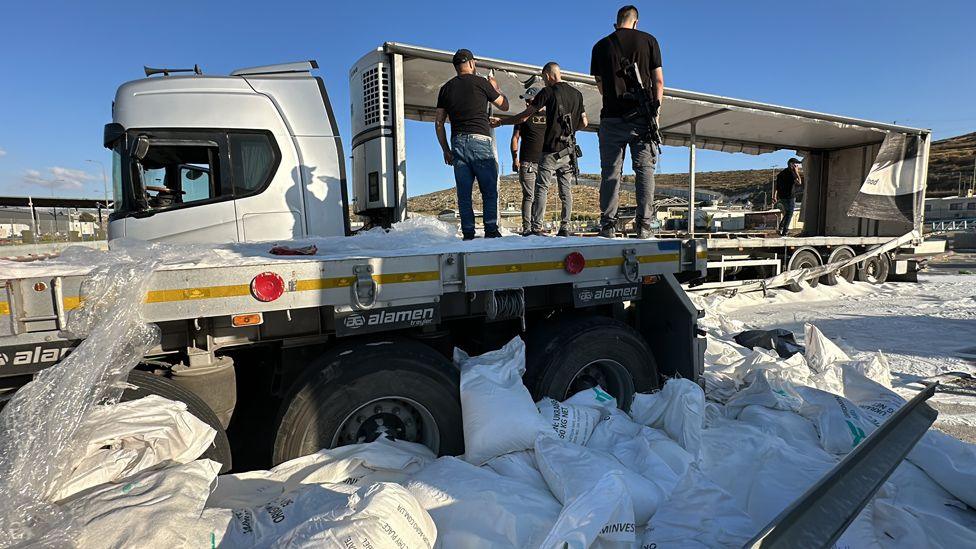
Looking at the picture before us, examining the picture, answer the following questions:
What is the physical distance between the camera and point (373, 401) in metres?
2.46

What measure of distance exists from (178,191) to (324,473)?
262cm

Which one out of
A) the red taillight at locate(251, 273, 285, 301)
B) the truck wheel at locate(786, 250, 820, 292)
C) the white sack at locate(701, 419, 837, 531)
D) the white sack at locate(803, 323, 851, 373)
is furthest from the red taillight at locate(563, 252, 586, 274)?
the truck wheel at locate(786, 250, 820, 292)

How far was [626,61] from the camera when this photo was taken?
398cm

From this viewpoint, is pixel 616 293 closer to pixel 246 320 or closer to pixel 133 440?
pixel 246 320

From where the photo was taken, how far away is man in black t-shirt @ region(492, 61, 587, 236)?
464 cm

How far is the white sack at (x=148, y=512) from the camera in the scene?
4.87 ft

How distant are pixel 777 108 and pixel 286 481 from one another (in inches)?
331

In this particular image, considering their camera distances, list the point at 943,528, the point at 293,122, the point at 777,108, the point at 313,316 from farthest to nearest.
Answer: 1. the point at 777,108
2. the point at 293,122
3. the point at 313,316
4. the point at 943,528

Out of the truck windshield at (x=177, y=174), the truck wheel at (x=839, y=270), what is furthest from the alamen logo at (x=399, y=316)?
the truck wheel at (x=839, y=270)

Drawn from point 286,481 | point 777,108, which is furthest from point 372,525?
point 777,108

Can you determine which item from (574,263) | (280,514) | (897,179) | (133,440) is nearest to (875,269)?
(897,179)

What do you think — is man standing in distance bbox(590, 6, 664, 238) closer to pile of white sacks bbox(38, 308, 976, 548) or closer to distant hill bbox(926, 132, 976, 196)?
pile of white sacks bbox(38, 308, 976, 548)

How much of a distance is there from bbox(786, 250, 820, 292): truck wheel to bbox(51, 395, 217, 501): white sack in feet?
32.7

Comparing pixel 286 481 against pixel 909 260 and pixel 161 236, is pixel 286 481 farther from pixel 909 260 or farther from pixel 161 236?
pixel 909 260
